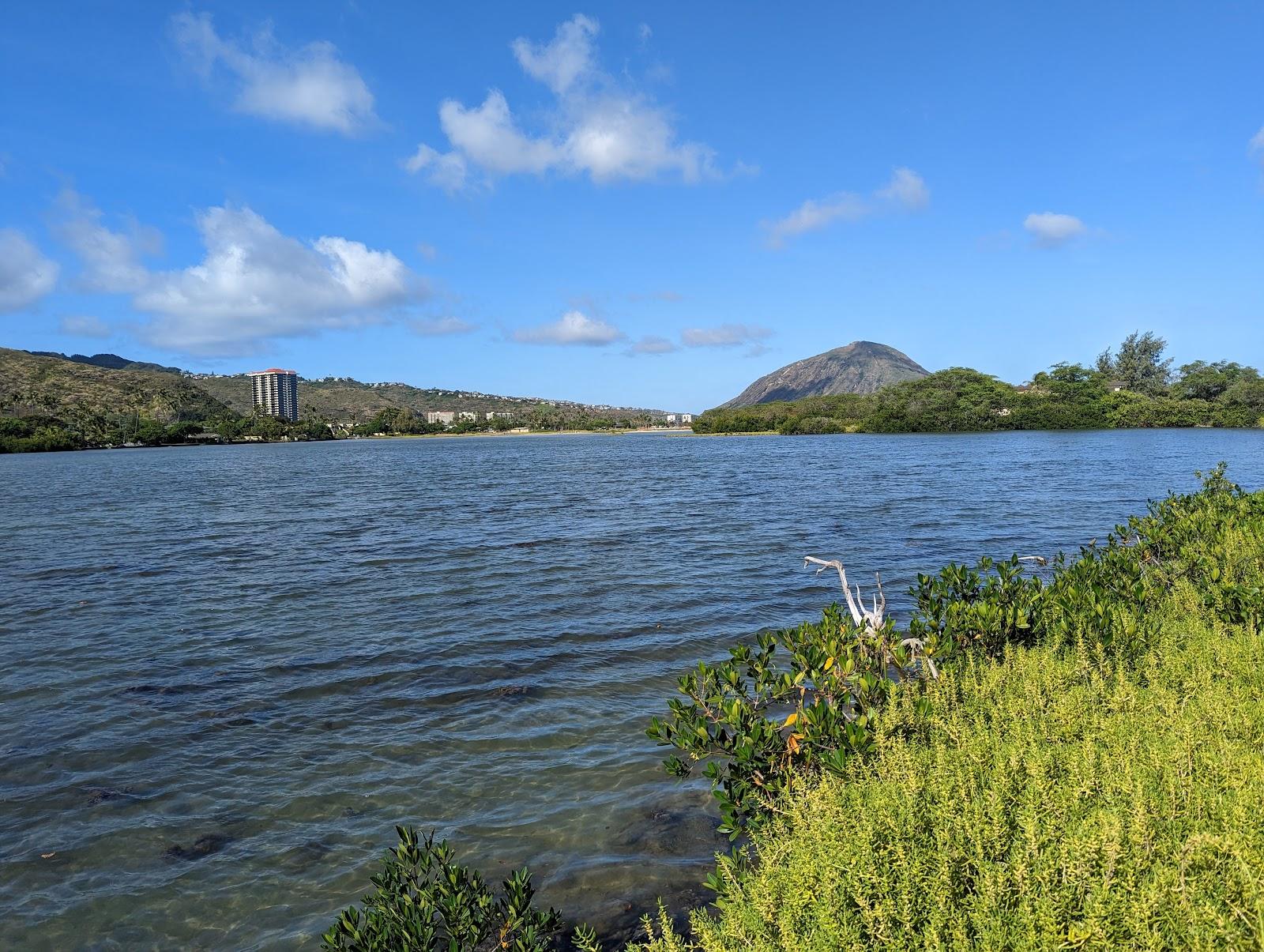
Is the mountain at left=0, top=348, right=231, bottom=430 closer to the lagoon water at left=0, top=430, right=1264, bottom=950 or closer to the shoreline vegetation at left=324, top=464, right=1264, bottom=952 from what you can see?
the lagoon water at left=0, top=430, right=1264, bottom=950

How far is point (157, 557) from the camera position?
2522 centimetres

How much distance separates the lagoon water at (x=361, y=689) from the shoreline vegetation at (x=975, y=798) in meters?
1.00

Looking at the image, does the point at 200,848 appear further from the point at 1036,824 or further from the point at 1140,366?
the point at 1140,366

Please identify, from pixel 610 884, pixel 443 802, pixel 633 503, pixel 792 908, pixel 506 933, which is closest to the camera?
pixel 792 908

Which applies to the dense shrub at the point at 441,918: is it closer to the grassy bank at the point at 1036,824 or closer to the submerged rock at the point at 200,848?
the grassy bank at the point at 1036,824

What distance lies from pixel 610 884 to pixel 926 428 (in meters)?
164

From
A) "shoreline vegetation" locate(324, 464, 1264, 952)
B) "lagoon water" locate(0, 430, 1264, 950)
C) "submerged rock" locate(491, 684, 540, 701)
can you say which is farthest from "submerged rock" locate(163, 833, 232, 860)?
"submerged rock" locate(491, 684, 540, 701)

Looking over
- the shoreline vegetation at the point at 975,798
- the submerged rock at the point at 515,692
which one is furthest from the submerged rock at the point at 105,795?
the submerged rock at the point at 515,692

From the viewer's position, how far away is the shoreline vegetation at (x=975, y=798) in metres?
3.51

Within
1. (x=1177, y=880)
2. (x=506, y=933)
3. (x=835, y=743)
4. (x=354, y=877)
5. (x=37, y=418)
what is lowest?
(x=354, y=877)

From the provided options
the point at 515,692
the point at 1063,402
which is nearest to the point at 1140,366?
the point at 1063,402

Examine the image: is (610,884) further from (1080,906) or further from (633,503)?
(633,503)

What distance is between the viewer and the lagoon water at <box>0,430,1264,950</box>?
7223mm

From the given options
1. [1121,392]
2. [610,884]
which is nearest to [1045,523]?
[610,884]
